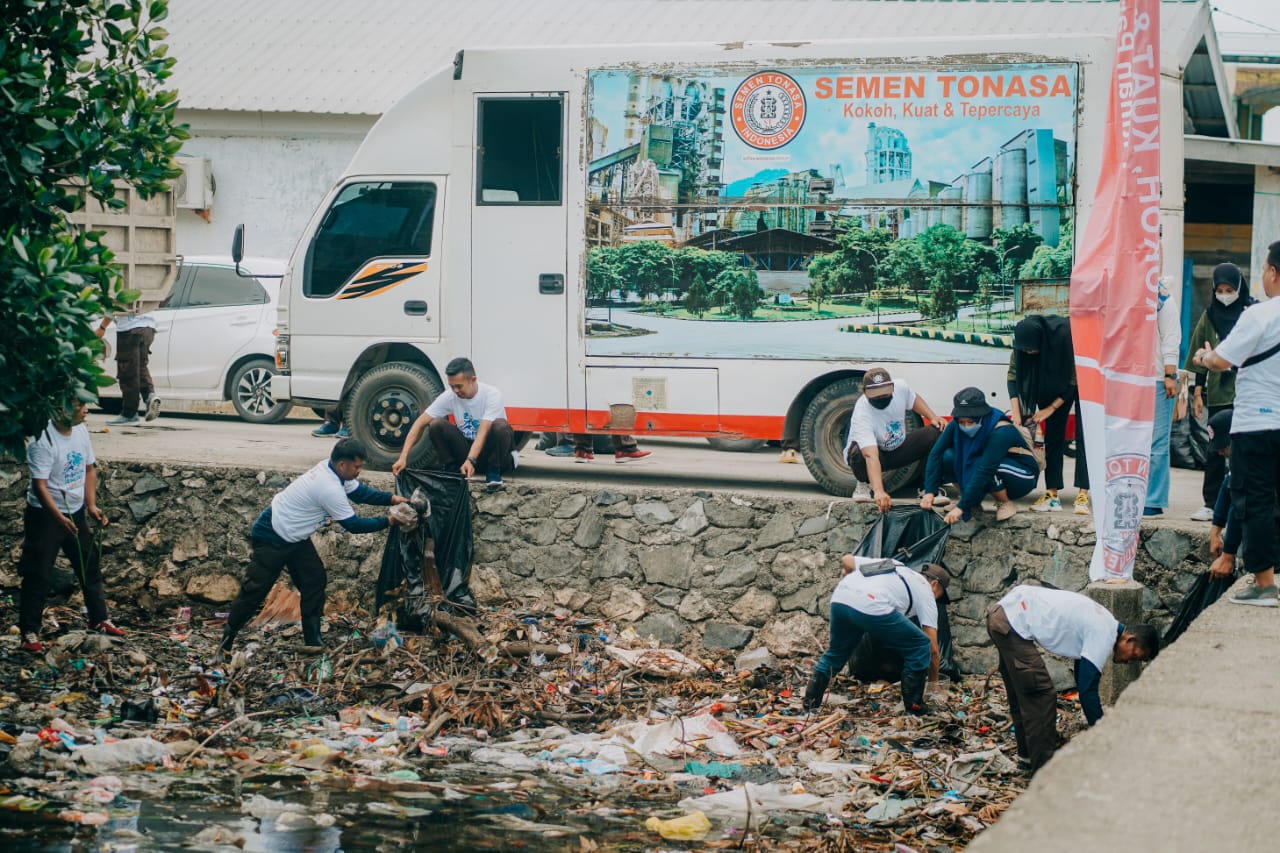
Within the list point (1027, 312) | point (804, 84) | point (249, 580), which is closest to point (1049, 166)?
point (1027, 312)

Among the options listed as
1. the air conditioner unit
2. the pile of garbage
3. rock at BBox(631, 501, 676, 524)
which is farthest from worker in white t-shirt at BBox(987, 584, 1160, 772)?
the air conditioner unit

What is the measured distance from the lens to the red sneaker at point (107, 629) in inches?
397

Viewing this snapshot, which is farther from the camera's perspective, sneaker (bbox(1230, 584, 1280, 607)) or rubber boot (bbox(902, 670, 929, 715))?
rubber boot (bbox(902, 670, 929, 715))

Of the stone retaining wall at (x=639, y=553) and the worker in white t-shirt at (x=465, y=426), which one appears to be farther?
the worker in white t-shirt at (x=465, y=426)

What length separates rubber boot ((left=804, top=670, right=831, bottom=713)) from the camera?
8.67 metres

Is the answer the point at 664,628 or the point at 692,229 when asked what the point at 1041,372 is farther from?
the point at 664,628

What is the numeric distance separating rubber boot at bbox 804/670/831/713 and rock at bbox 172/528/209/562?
525 centimetres

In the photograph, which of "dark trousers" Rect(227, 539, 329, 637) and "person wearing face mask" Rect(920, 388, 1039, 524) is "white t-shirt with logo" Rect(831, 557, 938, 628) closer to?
"person wearing face mask" Rect(920, 388, 1039, 524)

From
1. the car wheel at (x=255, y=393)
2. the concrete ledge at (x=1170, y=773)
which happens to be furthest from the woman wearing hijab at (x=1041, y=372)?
the car wheel at (x=255, y=393)

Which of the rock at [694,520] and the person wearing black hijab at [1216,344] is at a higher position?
the person wearing black hijab at [1216,344]

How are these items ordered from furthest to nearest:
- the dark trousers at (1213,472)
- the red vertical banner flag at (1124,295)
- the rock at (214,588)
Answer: the rock at (214,588)
the dark trousers at (1213,472)
the red vertical banner flag at (1124,295)

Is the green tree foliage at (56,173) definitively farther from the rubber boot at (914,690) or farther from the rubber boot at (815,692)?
the rubber boot at (914,690)

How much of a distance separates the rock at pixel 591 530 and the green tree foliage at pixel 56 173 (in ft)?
14.4

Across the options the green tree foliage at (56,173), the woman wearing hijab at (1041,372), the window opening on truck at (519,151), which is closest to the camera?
the green tree foliage at (56,173)
